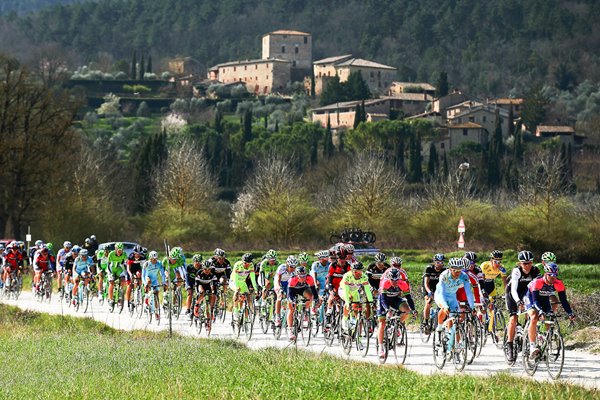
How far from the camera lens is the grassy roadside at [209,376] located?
17.9 metres

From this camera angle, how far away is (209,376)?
20172 mm

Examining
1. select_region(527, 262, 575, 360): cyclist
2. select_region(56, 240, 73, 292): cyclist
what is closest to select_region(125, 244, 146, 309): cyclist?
select_region(56, 240, 73, 292): cyclist

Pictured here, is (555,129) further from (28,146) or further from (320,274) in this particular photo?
(320,274)

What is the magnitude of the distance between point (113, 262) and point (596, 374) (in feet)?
59.8

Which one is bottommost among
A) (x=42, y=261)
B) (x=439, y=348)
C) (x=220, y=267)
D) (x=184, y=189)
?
(x=184, y=189)

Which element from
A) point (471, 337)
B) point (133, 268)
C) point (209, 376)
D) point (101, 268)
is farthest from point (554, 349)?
point (101, 268)

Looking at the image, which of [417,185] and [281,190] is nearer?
[281,190]

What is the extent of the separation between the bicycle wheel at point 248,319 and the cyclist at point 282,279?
1.78 feet

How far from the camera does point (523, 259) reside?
21.8 m

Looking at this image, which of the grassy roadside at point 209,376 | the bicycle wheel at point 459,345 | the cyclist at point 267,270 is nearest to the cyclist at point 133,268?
the cyclist at point 267,270

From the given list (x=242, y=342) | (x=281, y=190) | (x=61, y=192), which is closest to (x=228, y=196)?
(x=281, y=190)

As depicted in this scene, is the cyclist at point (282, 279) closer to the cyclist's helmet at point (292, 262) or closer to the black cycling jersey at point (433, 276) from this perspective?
the cyclist's helmet at point (292, 262)

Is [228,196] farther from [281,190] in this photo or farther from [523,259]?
[523,259]

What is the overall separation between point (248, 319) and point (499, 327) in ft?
17.3
